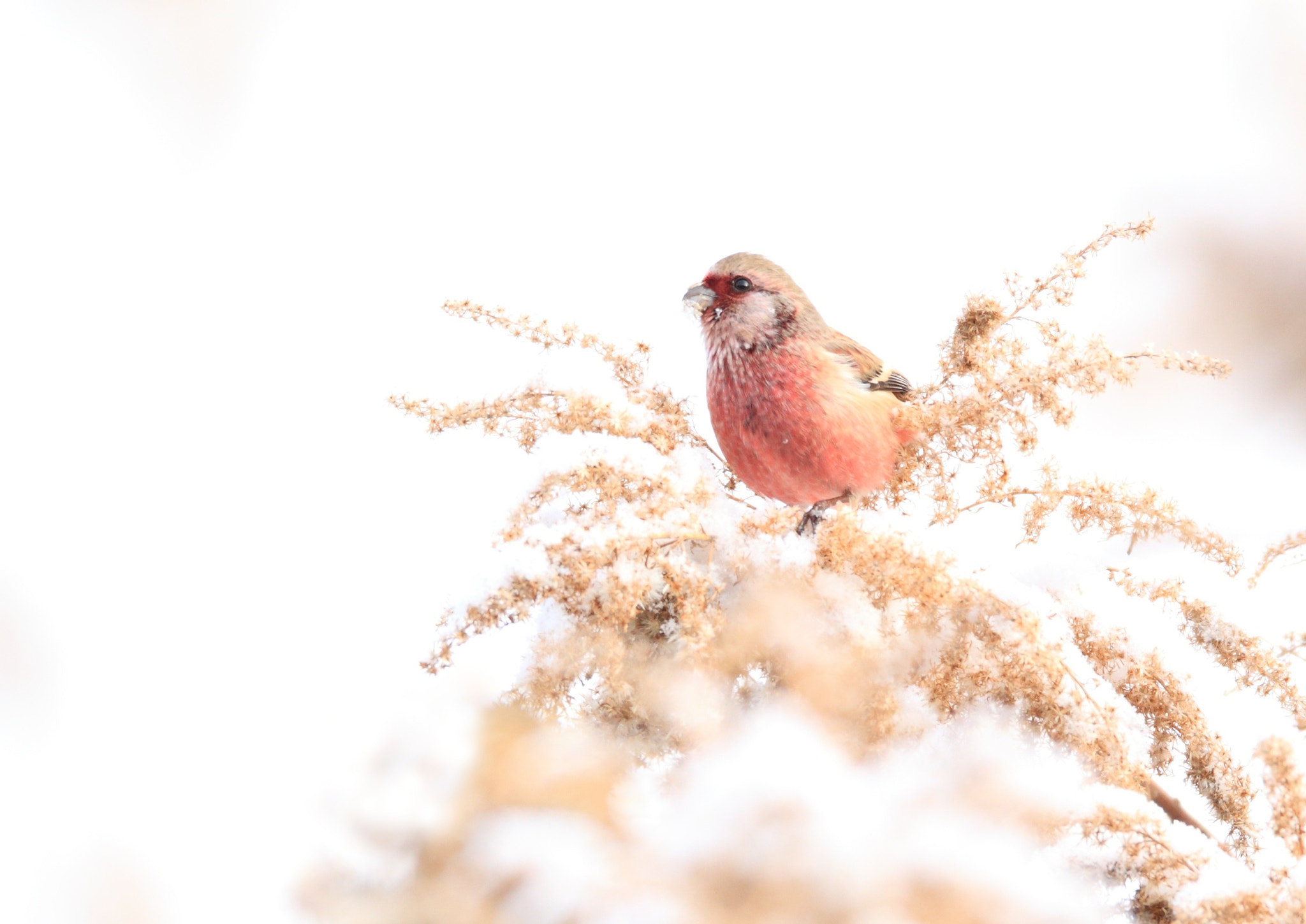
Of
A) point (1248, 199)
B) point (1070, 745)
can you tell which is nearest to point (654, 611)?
point (1070, 745)

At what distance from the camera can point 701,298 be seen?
1.04 metres

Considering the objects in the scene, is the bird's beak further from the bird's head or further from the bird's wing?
the bird's wing

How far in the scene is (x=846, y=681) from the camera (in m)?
0.52

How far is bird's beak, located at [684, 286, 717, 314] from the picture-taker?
3.41 feet

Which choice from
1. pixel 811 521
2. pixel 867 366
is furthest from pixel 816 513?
pixel 867 366

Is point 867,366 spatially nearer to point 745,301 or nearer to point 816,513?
point 745,301

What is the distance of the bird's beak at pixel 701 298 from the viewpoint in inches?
40.9

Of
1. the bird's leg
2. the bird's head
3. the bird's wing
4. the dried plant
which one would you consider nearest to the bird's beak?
the bird's head

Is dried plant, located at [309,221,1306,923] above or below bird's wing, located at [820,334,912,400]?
below

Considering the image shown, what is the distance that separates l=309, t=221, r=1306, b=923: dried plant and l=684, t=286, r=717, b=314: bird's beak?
379mm

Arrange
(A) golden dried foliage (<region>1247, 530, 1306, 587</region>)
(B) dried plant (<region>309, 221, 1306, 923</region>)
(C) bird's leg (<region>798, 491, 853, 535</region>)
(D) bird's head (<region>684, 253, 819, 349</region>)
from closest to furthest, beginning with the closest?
(B) dried plant (<region>309, 221, 1306, 923</region>)
(A) golden dried foliage (<region>1247, 530, 1306, 587</region>)
(C) bird's leg (<region>798, 491, 853, 535</region>)
(D) bird's head (<region>684, 253, 819, 349</region>)

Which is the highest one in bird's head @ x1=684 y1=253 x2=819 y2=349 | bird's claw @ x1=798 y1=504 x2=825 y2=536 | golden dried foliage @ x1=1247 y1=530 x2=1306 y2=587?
bird's head @ x1=684 y1=253 x2=819 y2=349

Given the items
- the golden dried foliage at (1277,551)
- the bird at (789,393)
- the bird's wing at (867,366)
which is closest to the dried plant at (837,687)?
the golden dried foliage at (1277,551)

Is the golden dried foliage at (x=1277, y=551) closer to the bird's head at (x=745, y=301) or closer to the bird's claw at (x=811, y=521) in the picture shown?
the bird's claw at (x=811, y=521)
